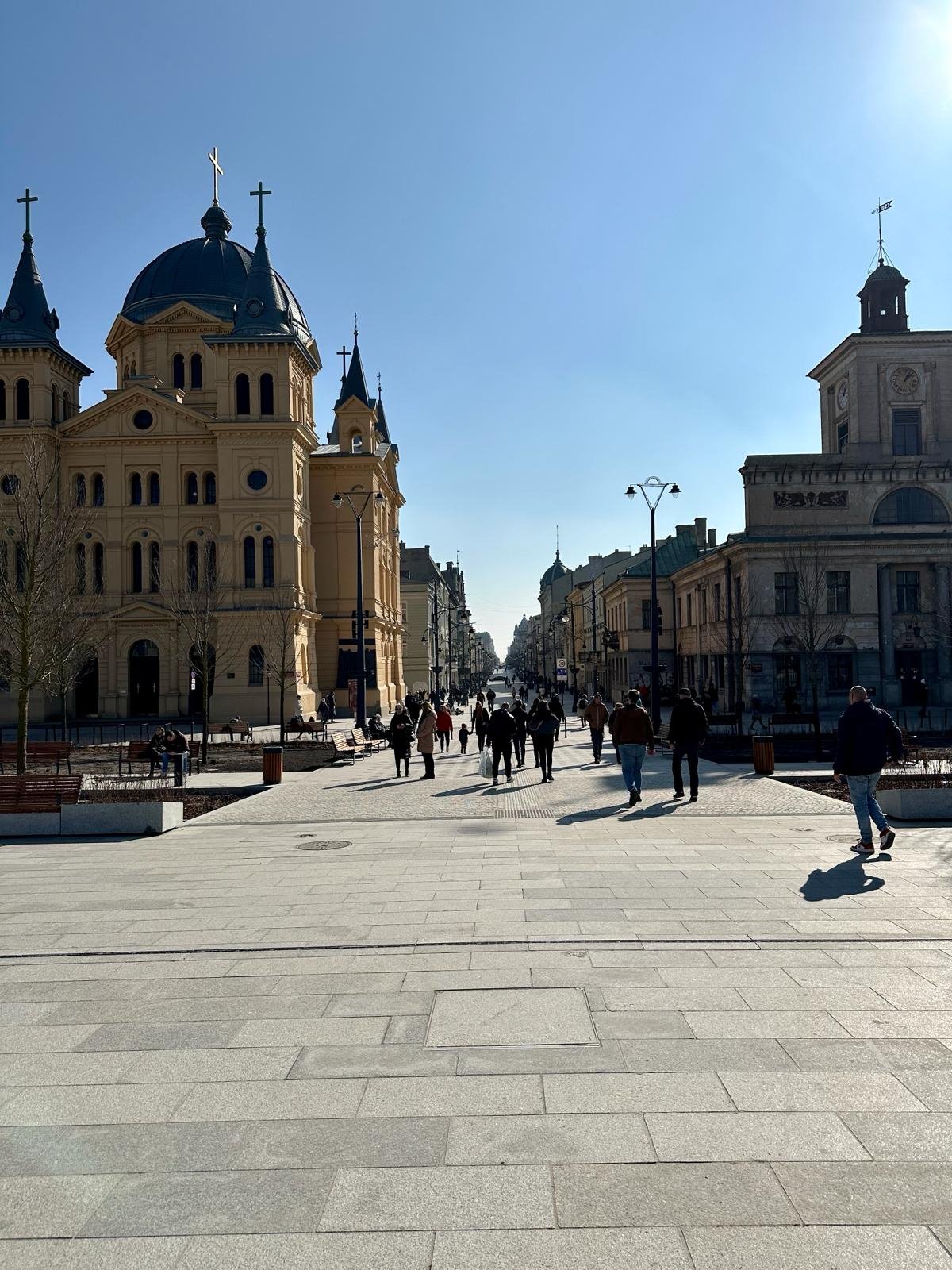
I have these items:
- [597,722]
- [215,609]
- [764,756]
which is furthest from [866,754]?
[215,609]

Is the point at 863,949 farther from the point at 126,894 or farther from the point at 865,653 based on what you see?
the point at 865,653

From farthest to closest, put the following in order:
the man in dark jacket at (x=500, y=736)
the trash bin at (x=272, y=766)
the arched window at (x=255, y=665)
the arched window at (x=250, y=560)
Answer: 1. the arched window at (x=250, y=560)
2. the arched window at (x=255, y=665)
3. the trash bin at (x=272, y=766)
4. the man in dark jacket at (x=500, y=736)

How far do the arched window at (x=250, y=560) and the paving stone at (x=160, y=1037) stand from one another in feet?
145

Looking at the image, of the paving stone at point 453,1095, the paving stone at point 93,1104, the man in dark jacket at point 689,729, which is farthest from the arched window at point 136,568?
the paving stone at point 453,1095

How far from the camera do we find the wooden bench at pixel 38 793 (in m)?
13.8

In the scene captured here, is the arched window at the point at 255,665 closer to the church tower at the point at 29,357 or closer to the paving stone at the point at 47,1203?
Result: the church tower at the point at 29,357

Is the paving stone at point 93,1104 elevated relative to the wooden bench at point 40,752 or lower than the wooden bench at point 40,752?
lower

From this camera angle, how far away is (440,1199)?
3828 millimetres

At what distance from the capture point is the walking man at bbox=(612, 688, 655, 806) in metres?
15.6

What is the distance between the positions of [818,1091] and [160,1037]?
372cm

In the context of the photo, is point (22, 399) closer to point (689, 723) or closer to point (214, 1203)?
point (689, 723)

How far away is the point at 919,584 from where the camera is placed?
156 feet

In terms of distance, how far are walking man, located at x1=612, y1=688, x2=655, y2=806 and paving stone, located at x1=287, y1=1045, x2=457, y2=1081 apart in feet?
34.8

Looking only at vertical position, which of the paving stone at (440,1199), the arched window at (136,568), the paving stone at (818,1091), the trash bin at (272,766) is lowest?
the paving stone at (818,1091)
